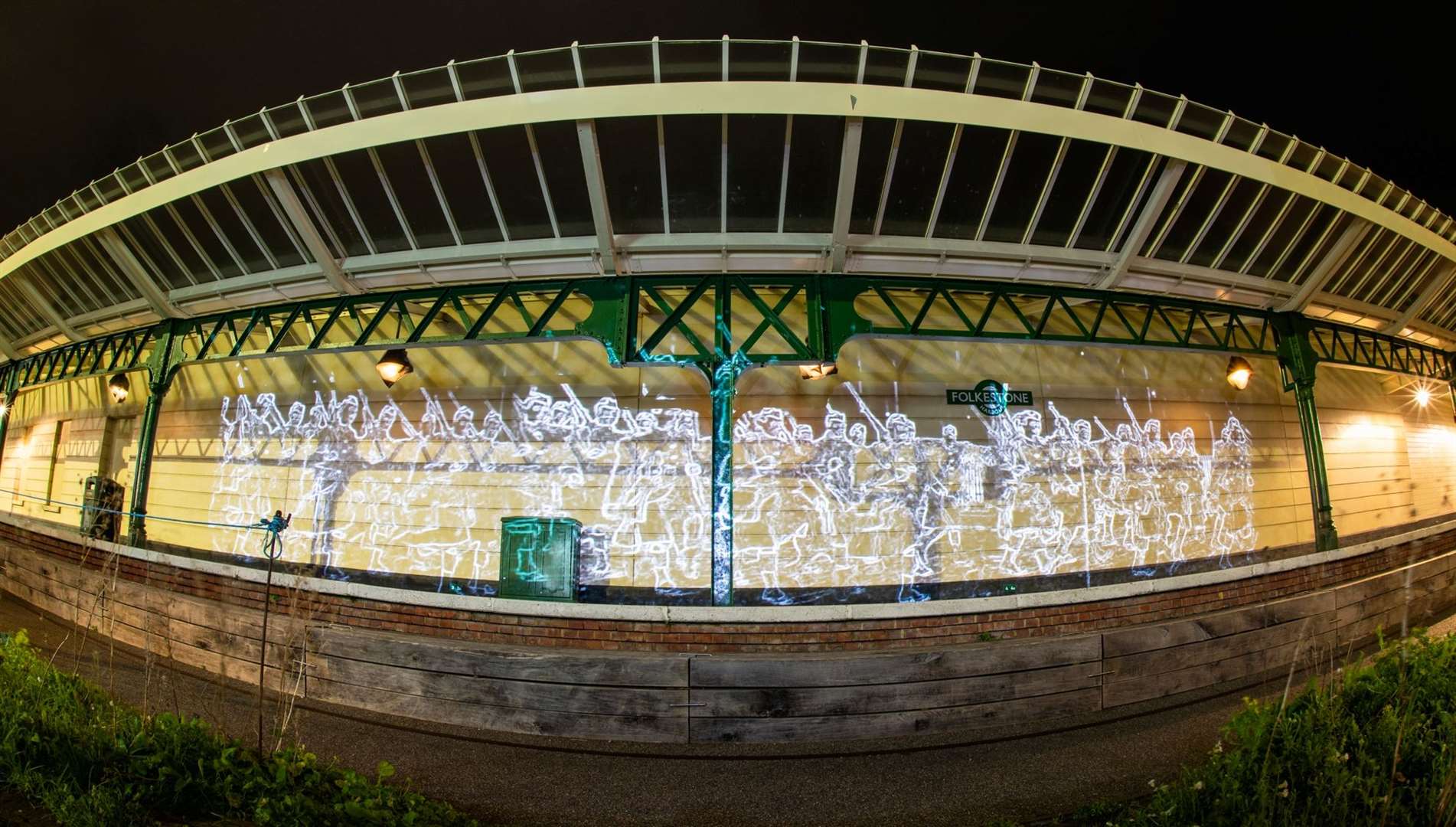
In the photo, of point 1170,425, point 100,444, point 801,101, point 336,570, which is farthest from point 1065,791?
point 100,444

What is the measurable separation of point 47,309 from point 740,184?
47.0ft

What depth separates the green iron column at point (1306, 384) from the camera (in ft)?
31.1

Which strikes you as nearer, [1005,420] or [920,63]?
[920,63]

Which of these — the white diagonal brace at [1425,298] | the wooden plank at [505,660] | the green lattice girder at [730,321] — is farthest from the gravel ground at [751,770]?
the white diagonal brace at [1425,298]

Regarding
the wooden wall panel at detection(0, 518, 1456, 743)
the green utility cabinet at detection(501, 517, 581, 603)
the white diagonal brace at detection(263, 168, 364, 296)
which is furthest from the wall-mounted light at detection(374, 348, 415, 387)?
the wooden wall panel at detection(0, 518, 1456, 743)

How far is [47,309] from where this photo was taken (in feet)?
36.3

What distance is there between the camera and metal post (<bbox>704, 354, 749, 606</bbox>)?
668cm

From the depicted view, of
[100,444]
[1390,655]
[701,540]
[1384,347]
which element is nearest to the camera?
[1390,655]

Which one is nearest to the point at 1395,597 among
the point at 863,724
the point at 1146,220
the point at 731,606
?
the point at 1146,220

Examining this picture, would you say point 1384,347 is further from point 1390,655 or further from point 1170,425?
point 1390,655

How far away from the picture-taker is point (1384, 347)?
37.9ft

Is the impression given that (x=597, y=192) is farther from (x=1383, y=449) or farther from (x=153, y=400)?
(x=1383, y=449)

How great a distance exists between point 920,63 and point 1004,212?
2.18 m

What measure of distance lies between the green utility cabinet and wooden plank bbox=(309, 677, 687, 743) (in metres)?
1.80
